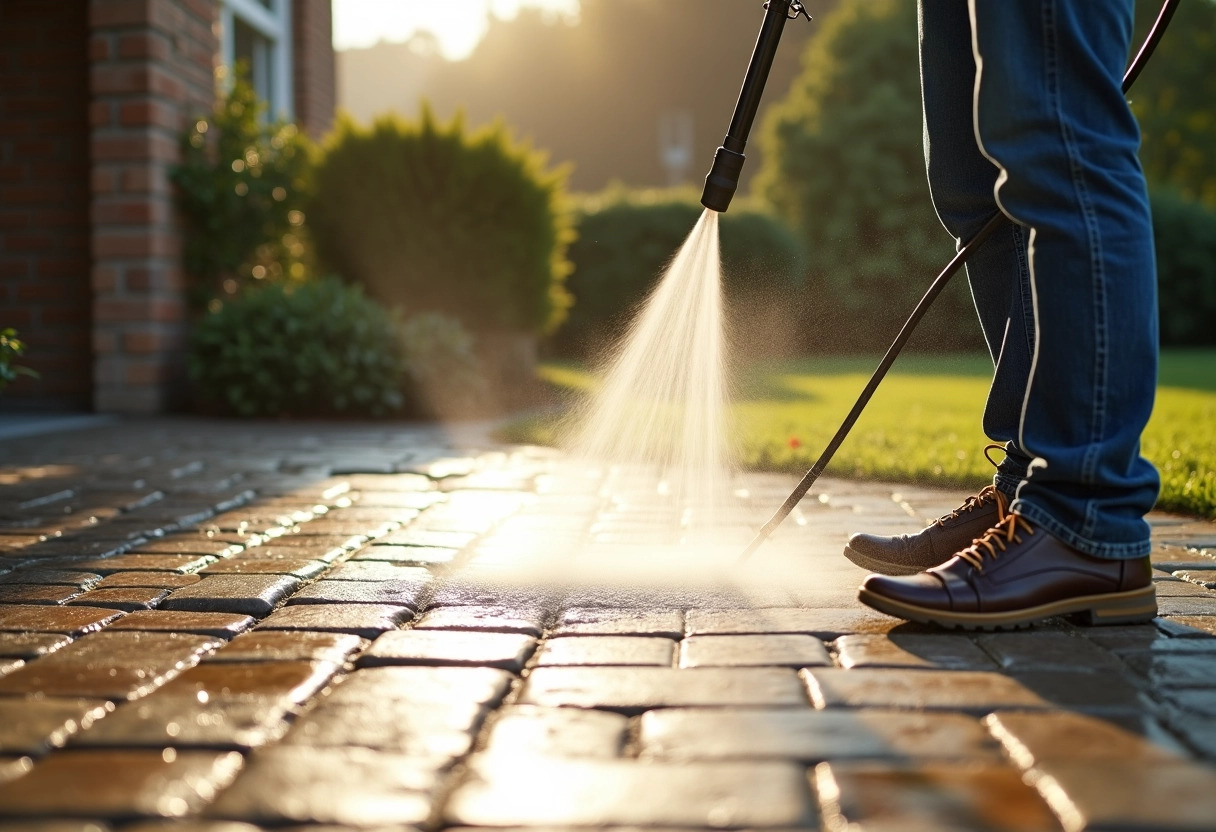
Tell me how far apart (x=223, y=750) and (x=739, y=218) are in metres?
14.1

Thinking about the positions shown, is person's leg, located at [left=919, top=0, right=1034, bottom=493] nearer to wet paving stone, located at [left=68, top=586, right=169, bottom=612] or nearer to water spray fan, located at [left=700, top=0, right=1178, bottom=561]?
water spray fan, located at [left=700, top=0, right=1178, bottom=561]

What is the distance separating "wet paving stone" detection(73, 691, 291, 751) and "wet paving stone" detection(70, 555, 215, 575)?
97cm

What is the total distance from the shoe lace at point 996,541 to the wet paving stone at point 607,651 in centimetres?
55

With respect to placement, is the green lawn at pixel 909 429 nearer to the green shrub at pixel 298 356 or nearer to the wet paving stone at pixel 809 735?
the green shrub at pixel 298 356

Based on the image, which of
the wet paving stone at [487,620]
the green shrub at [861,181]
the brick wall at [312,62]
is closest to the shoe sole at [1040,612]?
the wet paving stone at [487,620]

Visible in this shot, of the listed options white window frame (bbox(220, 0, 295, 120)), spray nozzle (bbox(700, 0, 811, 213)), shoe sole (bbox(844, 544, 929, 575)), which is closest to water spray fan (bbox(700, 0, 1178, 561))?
spray nozzle (bbox(700, 0, 811, 213))

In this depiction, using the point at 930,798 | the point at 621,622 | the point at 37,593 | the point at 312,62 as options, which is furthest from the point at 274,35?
the point at 930,798

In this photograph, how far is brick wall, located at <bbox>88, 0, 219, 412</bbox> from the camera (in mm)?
6562

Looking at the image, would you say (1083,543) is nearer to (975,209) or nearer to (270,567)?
(975,209)

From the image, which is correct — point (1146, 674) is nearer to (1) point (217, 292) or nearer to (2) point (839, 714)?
(2) point (839, 714)

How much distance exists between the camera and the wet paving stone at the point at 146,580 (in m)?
2.39

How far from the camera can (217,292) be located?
287 inches

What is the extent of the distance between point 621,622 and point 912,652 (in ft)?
1.66

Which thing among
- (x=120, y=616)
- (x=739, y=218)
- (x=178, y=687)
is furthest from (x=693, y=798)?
(x=739, y=218)
